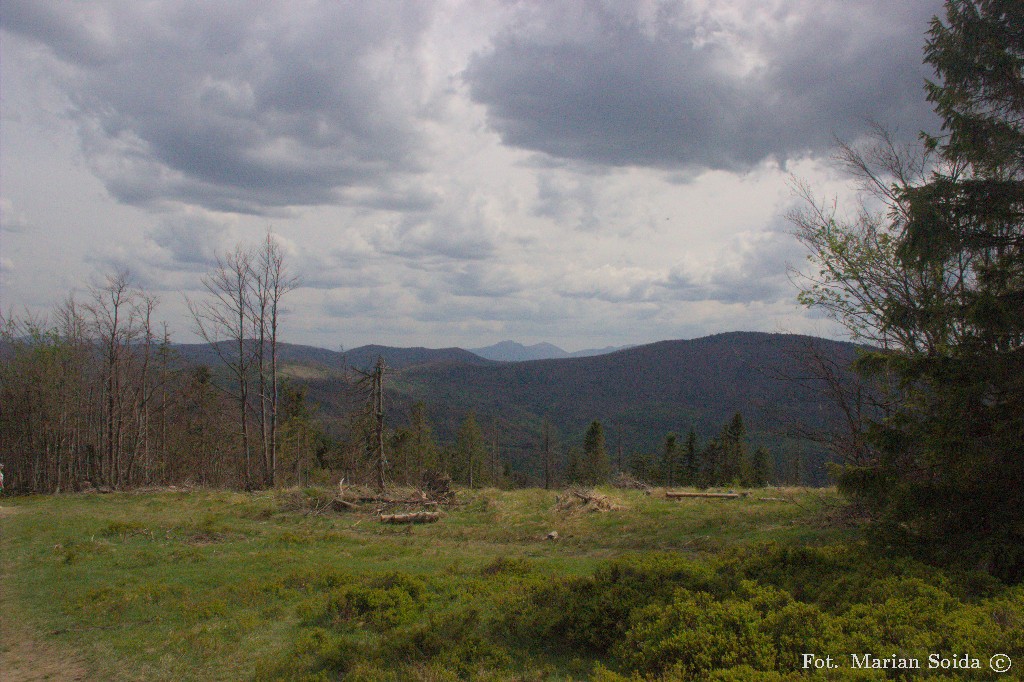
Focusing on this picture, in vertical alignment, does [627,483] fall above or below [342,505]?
above

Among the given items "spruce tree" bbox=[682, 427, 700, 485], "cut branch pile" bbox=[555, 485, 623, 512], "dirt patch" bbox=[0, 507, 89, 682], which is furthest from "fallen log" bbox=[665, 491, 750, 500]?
"spruce tree" bbox=[682, 427, 700, 485]

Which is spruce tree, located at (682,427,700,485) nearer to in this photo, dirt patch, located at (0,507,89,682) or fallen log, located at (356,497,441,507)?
fallen log, located at (356,497,441,507)

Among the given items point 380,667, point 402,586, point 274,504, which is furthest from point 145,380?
point 380,667

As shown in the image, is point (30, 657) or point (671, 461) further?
point (671, 461)

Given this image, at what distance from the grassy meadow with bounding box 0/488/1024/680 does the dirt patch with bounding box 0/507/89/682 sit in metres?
0.10

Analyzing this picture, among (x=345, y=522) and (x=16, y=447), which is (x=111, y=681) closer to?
(x=345, y=522)

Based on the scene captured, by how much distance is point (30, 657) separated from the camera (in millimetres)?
7891

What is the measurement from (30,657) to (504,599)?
6.51 metres

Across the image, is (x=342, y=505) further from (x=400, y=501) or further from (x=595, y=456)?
(x=595, y=456)

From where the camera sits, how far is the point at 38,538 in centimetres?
1492

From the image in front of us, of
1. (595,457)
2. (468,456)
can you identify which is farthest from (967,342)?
(468,456)

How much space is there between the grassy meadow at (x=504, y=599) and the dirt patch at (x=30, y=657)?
10 centimetres

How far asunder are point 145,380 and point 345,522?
22113 mm

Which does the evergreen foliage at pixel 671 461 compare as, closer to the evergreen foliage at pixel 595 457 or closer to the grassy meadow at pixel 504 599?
the evergreen foliage at pixel 595 457
